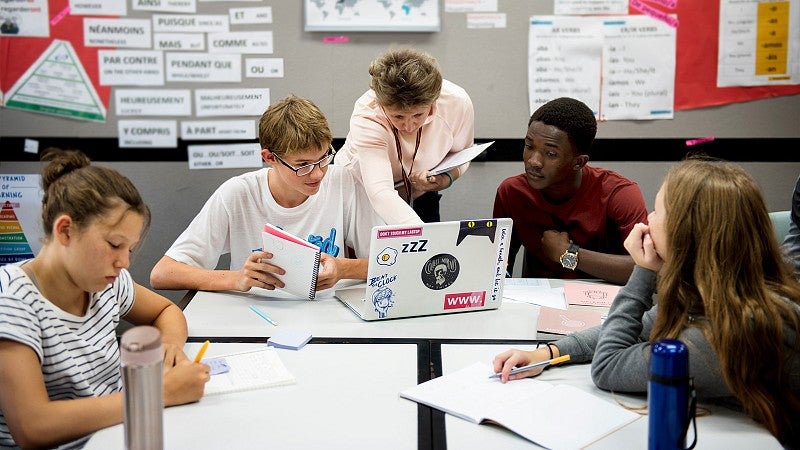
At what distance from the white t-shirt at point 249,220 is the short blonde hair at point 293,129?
0.61 ft

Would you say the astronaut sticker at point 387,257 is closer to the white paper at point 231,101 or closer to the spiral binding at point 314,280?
the spiral binding at point 314,280

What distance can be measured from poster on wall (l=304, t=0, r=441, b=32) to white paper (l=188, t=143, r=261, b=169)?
600 mm

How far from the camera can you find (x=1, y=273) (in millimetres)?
1387

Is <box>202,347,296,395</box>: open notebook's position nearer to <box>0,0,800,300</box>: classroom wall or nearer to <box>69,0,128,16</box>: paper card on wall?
<box>0,0,800,300</box>: classroom wall

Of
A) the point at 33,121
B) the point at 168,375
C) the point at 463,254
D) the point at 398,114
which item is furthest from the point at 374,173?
the point at 33,121

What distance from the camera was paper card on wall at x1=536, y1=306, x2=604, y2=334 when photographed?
1.83 m

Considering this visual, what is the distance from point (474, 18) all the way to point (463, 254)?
1.54 meters

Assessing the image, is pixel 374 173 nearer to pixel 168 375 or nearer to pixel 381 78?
pixel 381 78

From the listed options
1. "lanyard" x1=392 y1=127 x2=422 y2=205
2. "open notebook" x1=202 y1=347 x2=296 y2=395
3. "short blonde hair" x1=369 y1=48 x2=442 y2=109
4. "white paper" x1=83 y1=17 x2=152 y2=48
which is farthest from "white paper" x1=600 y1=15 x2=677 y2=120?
"open notebook" x1=202 y1=347 x2=296 y2=395

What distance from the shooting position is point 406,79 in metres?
2.13

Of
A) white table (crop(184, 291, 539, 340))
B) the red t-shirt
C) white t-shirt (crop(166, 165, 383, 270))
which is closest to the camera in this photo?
white table (crop(184, 291, 539, 340))

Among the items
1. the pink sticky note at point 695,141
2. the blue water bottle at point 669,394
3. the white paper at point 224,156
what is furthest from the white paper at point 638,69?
the blue water bottle at point 669,394

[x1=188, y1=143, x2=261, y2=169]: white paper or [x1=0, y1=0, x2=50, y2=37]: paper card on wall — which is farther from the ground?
[x1=0, y1=0, x2=50, y2=37]: paper card on wall

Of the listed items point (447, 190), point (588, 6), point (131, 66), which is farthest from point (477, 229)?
point (131, 66)
